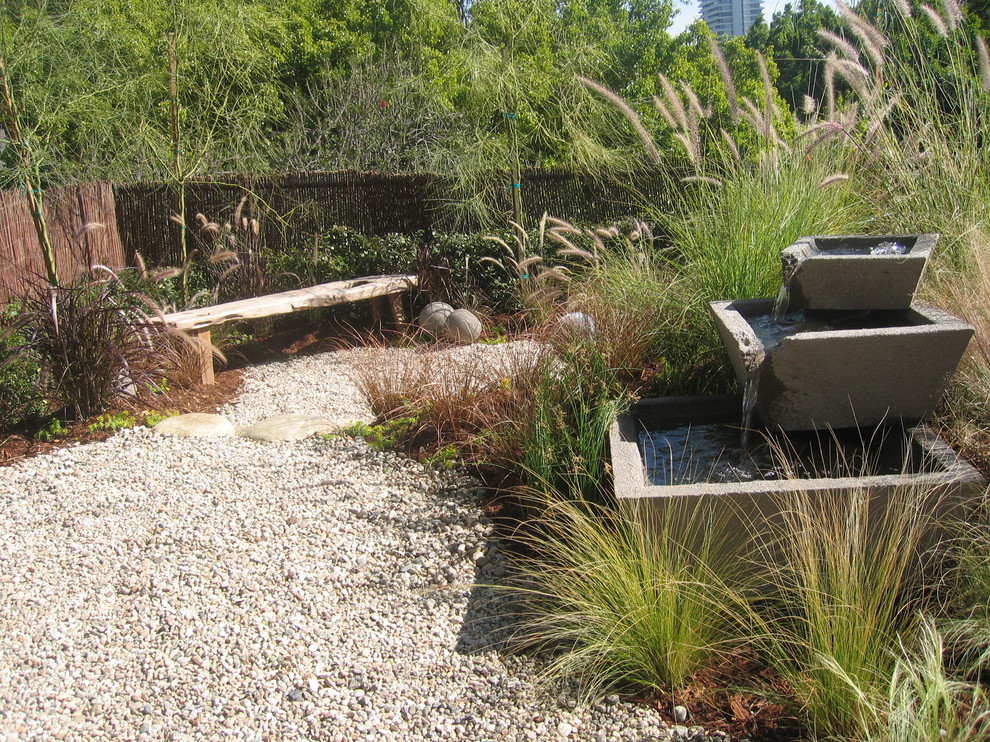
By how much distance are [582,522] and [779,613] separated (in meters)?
0.72

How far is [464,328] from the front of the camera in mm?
7562

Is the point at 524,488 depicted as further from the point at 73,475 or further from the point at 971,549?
the point at 73,475

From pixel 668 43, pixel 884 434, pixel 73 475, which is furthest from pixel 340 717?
pixel 668 43

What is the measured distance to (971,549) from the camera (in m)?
2.55

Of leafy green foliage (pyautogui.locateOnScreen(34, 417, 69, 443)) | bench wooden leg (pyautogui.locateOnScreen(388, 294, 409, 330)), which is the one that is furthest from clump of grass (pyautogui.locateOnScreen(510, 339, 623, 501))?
bench wooden leg (pyautogui.locateOnScreen(388, 294, 409, 330))

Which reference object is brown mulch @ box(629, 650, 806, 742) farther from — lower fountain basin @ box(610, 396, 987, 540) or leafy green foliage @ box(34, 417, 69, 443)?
leafy green foliage @ box(34, 417, 69, 443)

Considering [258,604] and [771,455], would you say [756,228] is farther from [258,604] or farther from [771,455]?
[258,604]

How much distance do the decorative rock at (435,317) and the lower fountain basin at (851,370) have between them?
4.54 metres

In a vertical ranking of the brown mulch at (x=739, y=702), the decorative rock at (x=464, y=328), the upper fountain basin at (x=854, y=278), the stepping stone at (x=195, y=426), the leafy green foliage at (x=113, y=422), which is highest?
the upper fountain basin at (x=854, y=278)

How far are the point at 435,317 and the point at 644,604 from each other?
558 centimetres

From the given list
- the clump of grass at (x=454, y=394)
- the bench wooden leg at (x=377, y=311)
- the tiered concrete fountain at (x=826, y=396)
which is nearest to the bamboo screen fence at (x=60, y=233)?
the bench wooden leg at (x=377, y=311)

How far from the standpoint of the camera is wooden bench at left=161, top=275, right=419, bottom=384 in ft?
21.4

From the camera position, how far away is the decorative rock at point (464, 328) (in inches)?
298

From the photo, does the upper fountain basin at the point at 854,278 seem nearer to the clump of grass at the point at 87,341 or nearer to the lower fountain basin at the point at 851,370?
the lower fountain basin at the point at 851,370
